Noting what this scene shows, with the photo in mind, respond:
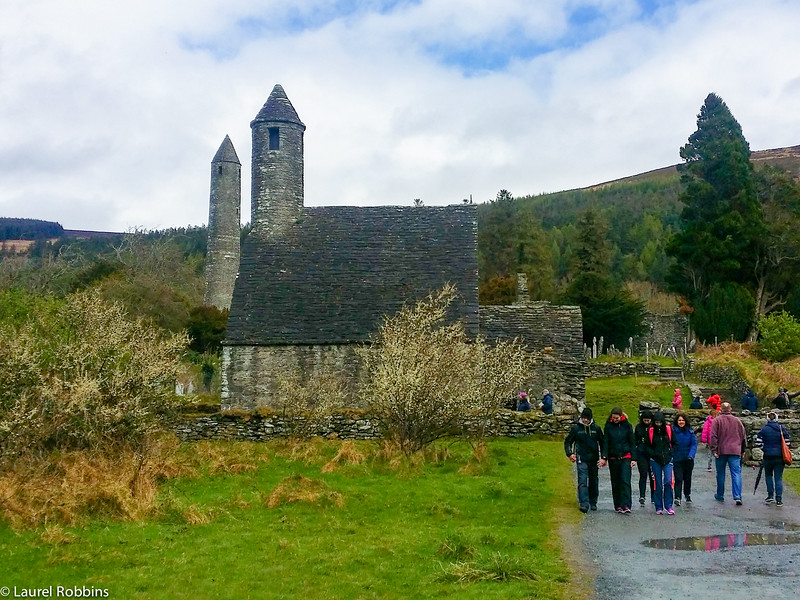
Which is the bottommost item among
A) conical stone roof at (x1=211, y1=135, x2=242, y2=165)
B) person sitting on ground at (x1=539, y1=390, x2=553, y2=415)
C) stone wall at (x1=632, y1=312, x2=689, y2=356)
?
person sitting on ground at (x1=539, y1=390, x2=553, y2=415)

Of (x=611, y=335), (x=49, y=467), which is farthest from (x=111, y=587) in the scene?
(x=611, y=335)

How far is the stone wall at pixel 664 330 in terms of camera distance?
54.3 metres

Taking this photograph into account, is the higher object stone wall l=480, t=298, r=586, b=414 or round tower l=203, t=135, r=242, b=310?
round tower l=203, t=135, r=242, b=310

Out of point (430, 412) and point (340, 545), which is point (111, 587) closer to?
point (340, 545)

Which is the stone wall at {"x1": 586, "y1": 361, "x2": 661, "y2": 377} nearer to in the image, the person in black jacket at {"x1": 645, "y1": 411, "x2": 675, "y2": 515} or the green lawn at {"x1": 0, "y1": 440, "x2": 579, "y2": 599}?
the green lawn at {"x1": 0, "y1": 440, "x2": 579, "y2": 599}

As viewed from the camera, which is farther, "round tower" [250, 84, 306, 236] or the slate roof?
"round tower" [250, 84, 306, 236]

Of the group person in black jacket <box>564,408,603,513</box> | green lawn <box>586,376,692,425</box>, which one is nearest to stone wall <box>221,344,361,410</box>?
green lawn <box>586,376,692,425</box>

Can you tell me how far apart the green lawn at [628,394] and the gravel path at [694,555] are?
42.0ft

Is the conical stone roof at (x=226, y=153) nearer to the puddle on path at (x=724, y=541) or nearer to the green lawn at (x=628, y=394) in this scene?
the green lawn at (x=628, y=394)

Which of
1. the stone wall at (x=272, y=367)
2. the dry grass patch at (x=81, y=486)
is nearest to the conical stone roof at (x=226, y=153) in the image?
the stone wall at (x=272, y=367)

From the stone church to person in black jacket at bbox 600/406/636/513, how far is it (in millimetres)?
12006

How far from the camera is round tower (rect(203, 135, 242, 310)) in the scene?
5266 cm

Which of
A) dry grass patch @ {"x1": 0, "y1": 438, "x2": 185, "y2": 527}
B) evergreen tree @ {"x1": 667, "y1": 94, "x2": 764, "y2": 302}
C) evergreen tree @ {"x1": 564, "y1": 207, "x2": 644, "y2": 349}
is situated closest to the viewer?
dry grass patch @ {"x1": 0, "y1": 438, "x2": 185, "y2": 527}

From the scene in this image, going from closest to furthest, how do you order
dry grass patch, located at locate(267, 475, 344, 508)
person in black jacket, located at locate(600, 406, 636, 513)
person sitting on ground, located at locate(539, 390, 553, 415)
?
person in black jacket, located at locate(600, 406, 636, 513) → dry grass patch, located at locate(267, 475, 344, 508) → person sitting on ground, located at locate(539, 390, 553, 415)
